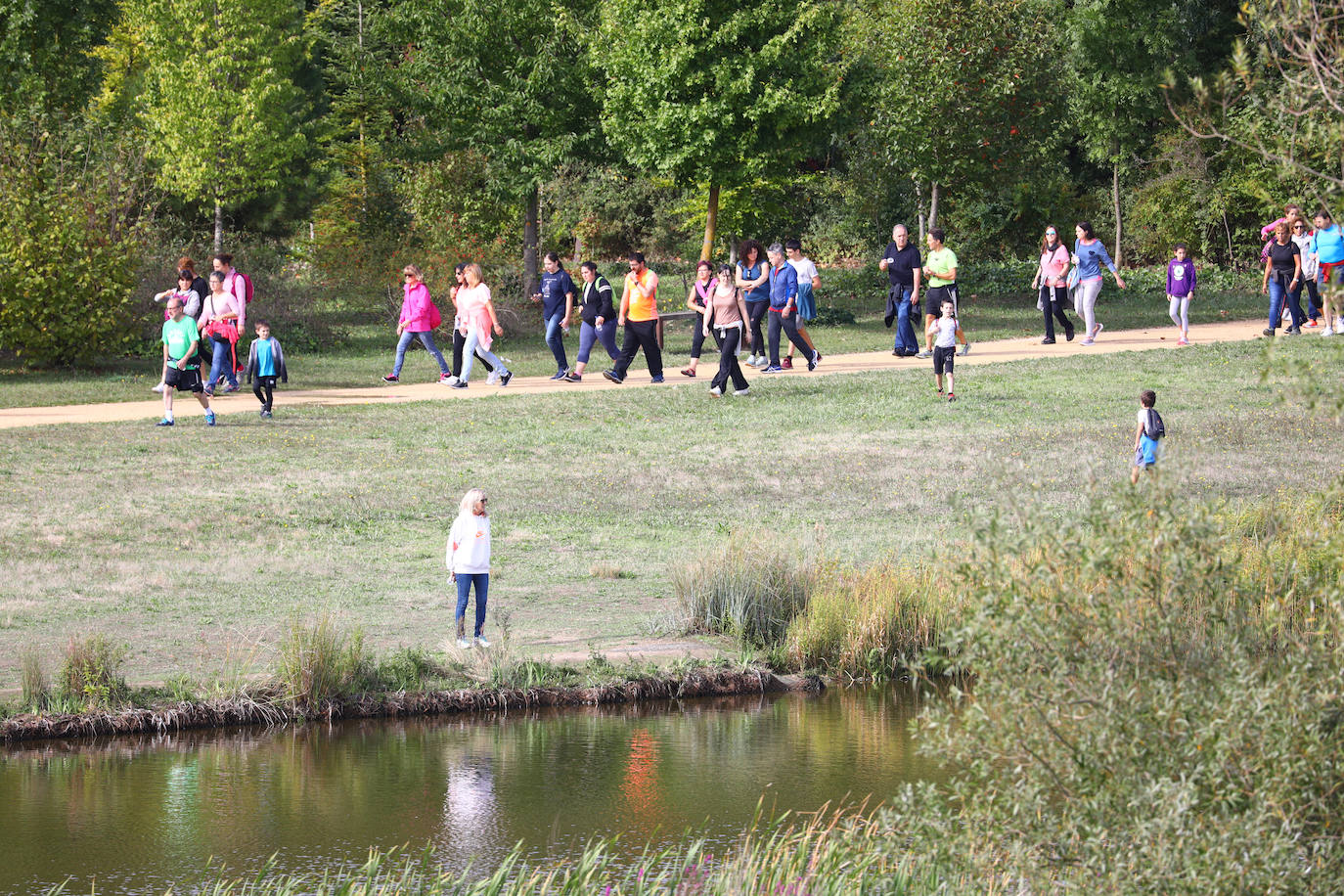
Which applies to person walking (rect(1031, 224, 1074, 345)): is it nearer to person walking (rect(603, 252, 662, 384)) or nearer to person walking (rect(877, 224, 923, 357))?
person walking (rect(877, 224, 923, 357))

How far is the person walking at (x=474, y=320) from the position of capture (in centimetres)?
2305

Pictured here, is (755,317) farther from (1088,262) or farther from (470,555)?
(470,555)

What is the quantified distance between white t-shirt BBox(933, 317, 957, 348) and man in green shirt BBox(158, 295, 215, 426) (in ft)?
29.7

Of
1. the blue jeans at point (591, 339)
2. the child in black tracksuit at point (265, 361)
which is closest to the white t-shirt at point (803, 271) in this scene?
the blue jeans at point (591, 339)

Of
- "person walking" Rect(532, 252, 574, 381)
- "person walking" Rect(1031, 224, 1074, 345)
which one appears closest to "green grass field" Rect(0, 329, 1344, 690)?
"person walking" Rect(1031, 224, 1074, 345)

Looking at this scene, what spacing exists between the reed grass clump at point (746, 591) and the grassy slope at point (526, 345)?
12.0 metres

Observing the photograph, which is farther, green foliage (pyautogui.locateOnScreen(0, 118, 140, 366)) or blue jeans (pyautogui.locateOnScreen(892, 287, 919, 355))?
green foliage (pyautogui.locateOnScreen(0, 118, 140, 366))

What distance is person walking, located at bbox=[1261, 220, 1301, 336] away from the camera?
25.2 metres

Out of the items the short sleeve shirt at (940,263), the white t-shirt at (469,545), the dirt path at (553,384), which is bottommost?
the white t-shirt at (469,545)

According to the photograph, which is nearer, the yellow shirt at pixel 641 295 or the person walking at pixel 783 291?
the yellow shirt at pixel 641 295

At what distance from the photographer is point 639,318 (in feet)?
75.8

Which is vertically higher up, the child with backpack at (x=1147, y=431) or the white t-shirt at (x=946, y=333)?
the white t-shirt at (x=946, y=333)

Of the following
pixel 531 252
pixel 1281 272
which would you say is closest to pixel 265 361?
pixel 1281 272

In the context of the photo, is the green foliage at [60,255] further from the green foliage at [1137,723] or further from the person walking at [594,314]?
the green foliage at [1137,723]
